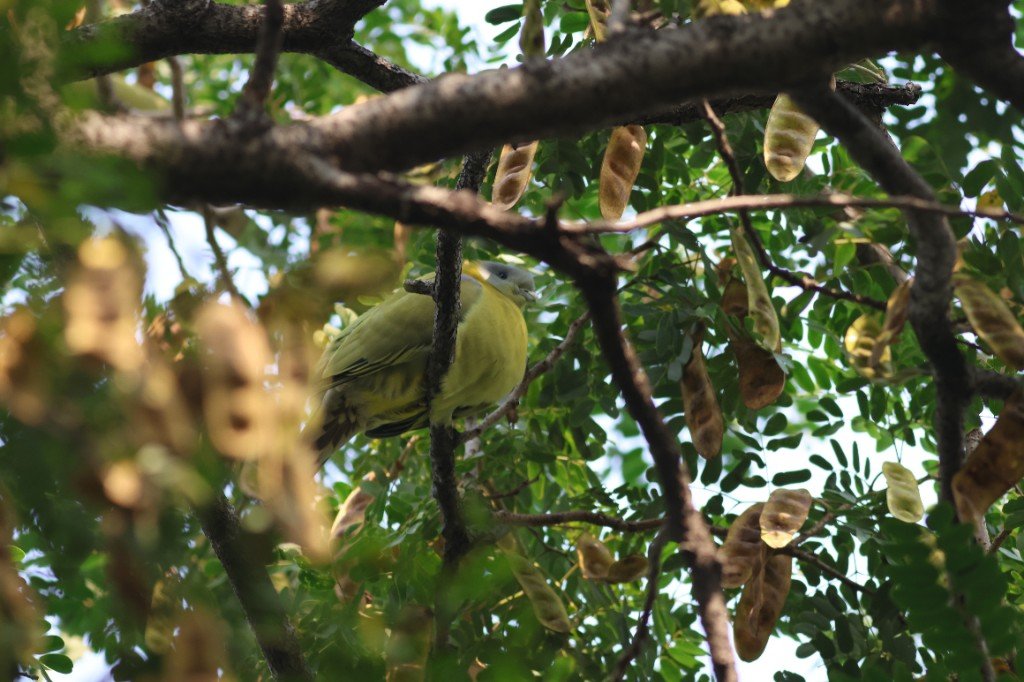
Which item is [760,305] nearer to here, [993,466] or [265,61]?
[993,466]

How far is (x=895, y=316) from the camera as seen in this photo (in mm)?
2029

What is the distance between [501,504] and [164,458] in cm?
243

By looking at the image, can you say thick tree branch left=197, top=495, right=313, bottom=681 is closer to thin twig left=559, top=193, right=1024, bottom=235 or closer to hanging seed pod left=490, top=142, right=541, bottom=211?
thin twig left=559, top=193, right=1024, bottom=235

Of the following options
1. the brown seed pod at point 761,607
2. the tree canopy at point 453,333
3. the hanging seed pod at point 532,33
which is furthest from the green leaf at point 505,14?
the brown seed pod at point 761,607

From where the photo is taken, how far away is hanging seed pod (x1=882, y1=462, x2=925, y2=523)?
2.28 m

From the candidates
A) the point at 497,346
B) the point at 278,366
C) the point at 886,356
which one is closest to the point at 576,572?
the point at 497,346

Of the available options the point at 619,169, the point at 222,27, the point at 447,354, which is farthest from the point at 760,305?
the point at 222,27

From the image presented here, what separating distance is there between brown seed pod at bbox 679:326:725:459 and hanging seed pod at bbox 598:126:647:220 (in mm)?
531

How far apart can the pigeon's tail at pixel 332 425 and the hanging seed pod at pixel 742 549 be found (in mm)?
1975

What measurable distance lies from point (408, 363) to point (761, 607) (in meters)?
1.97

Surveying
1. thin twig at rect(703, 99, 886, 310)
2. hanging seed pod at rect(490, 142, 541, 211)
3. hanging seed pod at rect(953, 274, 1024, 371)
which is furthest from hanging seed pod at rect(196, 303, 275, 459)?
hanging seed pod at rect(490, 142, 541, 211)

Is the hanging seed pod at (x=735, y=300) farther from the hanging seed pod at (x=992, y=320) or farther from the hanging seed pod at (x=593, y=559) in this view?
the hanging seed pod at (x=992, y=320)

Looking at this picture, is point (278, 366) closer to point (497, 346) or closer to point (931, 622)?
point (931, 622)

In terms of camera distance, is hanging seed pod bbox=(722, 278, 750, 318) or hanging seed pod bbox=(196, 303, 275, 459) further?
hanging seed pod bbox=(722, 278, 750, 318)
